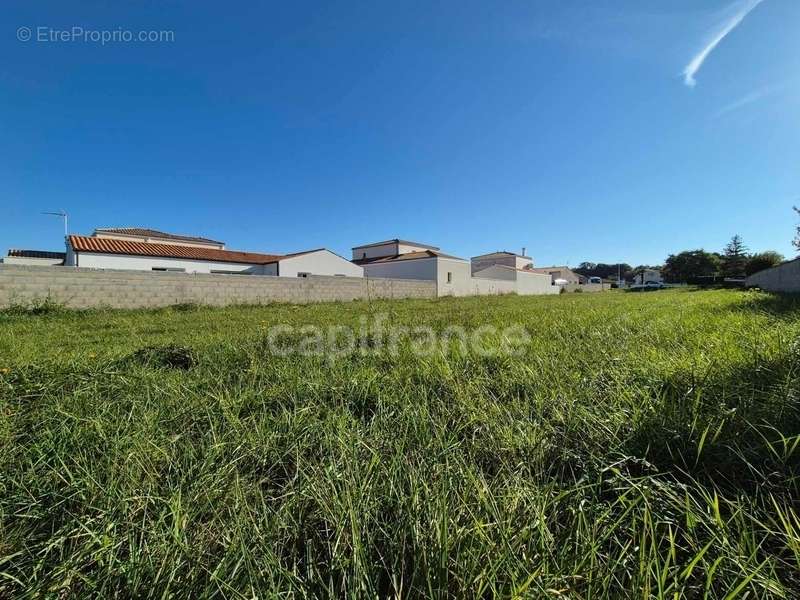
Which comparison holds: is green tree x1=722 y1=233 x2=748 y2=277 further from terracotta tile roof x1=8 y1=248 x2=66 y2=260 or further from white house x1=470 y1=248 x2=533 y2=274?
terracotta tile roof x1=8 y1=248 x2=66 y2=260

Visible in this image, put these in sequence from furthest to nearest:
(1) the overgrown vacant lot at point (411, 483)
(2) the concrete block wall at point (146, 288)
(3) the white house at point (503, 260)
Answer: (3) the white house at point (503, 260), (2) the concrete block wall at point (146, 288), (1) the overgrown vacant lot at point (411, 483)

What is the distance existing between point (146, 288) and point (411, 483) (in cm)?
1303

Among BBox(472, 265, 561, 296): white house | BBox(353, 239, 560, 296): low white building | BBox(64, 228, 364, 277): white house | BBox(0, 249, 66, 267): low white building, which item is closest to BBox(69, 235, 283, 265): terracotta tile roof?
BBox(64, 228, 364, 277): white house

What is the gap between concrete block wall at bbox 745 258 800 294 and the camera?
11953 millimetres

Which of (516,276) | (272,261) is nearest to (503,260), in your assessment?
(516,276)

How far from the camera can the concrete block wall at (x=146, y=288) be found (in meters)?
8.95

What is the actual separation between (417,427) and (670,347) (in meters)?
2.65

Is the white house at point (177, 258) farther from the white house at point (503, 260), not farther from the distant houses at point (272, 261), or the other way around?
the white house at point (503, 260)

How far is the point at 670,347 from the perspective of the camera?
2924 mm

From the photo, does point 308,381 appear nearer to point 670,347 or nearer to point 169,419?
point 169,419

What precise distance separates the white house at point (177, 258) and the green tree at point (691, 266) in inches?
2068

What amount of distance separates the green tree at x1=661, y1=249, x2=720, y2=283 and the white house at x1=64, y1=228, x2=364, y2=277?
172 feet

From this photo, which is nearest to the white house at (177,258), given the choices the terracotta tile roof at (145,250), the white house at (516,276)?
the terracotta tile roof at (145,250)

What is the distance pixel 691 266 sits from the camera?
5084cm
